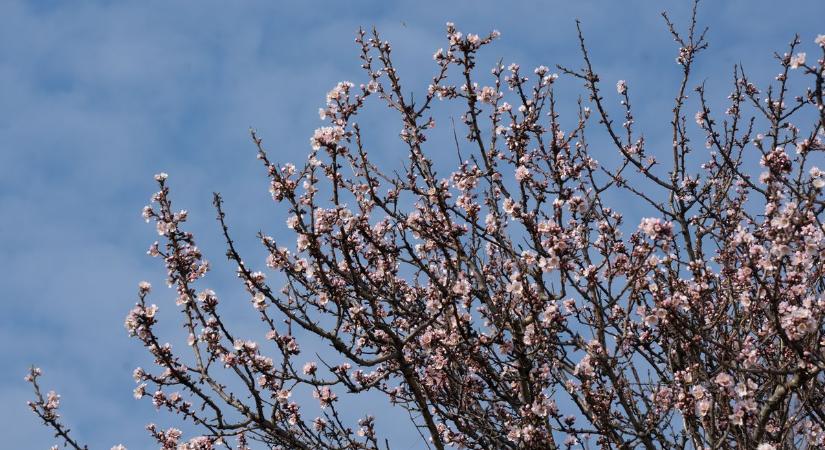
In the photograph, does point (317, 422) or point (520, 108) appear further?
point (520, 108)

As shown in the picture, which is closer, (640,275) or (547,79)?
(640,275)

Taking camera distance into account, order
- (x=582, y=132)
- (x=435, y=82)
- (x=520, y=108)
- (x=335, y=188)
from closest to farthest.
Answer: (x=335, y=188) → (x=435, y=82) → (x=520, y=108) → (x=582, y=132)

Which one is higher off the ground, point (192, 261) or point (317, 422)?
point (192, 261)

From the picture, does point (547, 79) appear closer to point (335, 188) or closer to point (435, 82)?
point (435, 82)

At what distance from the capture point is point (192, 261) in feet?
25.0

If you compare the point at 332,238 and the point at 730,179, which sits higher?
the point at 730,179

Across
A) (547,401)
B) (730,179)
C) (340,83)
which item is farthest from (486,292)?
(730,179)

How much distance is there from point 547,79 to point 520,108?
0.52 m

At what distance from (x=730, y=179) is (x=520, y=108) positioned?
3233mm

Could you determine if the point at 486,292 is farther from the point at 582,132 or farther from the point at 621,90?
the point at 621,90

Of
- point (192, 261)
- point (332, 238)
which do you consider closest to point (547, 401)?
point (332, 238)

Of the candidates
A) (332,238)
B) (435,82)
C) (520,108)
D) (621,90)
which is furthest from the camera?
(621,90)

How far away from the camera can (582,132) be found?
33.3 feet

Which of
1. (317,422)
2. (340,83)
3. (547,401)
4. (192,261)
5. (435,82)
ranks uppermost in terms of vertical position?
(435,82)
